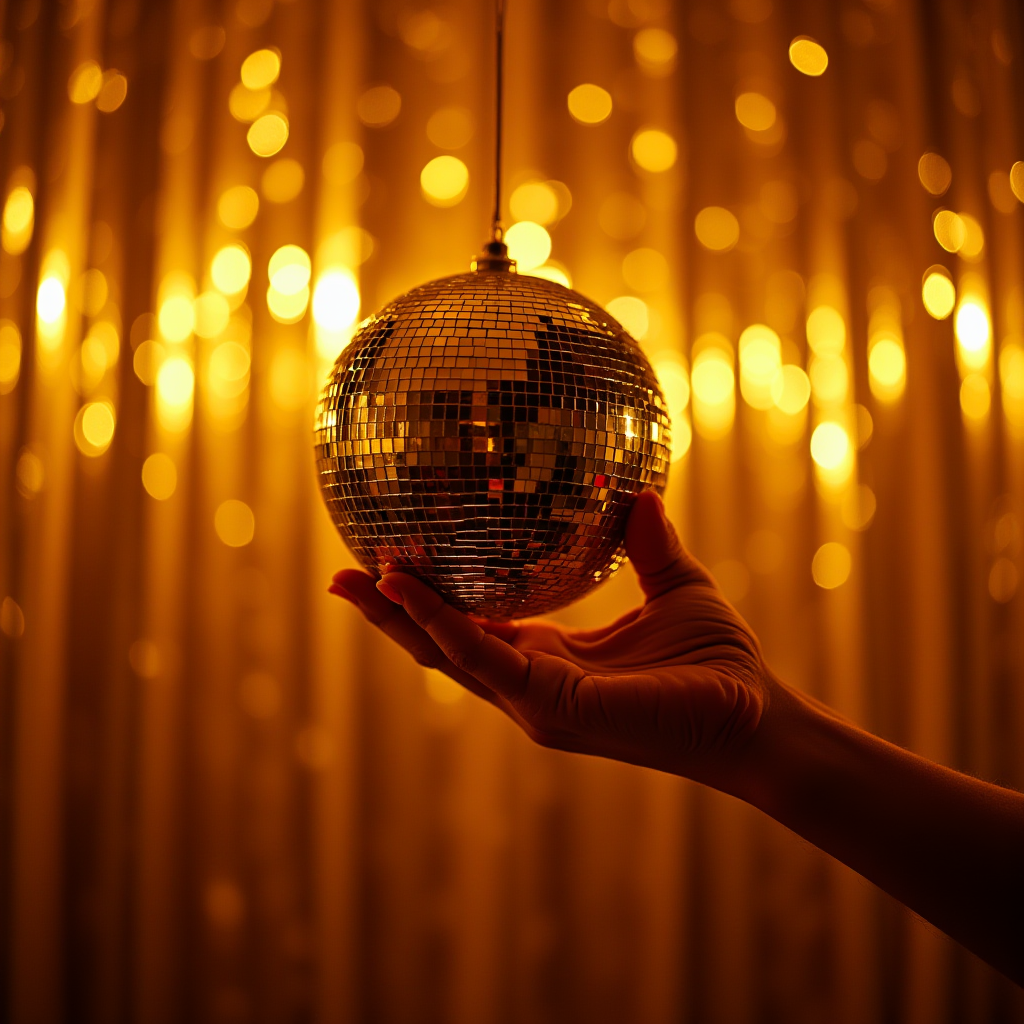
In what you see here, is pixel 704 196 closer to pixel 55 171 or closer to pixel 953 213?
pixel 953 213

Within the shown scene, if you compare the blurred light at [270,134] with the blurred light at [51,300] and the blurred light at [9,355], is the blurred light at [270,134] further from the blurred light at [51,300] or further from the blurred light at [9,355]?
the blurred light at [9,355]

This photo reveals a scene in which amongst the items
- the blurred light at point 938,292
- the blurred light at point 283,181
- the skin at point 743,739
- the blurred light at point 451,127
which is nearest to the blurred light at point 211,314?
the blurred light at point 283,181

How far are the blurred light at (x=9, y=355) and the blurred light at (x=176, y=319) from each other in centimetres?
33

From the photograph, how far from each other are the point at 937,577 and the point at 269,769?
1.51 m

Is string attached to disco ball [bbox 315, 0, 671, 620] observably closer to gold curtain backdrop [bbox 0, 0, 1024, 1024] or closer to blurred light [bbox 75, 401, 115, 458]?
gold curtain backdrop [bbox 0, 0, 1024, 1024]

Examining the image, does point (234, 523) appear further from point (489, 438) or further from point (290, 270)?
point (489, 438)

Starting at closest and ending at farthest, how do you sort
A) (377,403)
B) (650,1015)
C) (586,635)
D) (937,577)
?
(377,403) → (586,635) → (650,1015) → (937,577)

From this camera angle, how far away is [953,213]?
1.87 m

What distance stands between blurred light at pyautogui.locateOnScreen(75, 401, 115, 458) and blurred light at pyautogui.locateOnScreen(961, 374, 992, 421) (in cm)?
193

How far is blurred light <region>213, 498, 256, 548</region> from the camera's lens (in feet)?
5.68

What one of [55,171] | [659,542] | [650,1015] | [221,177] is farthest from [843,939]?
[55,171]

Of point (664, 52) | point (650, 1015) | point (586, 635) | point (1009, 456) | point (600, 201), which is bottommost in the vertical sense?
point (650, 1015)

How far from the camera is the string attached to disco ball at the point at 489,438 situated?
0.53 metres

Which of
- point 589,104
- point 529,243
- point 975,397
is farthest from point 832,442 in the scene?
point 589,104
